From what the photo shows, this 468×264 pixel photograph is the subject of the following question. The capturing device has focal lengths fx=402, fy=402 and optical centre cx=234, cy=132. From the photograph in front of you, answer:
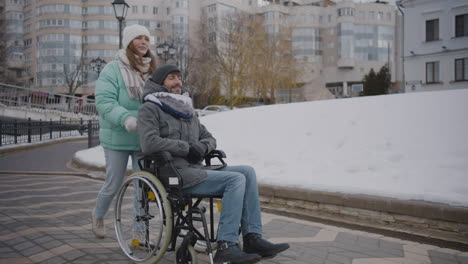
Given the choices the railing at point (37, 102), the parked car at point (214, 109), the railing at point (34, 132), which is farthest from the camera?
the parked car at point (214, 109)

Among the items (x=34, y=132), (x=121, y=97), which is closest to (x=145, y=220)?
(x=121, y=97)

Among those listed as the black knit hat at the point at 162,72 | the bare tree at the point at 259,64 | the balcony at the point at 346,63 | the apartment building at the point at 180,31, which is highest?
the apartment building at the point at 180,31

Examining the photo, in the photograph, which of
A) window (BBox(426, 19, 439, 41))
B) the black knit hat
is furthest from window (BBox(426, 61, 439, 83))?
the black knit hat

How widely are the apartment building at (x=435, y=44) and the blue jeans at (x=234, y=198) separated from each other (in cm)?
3378

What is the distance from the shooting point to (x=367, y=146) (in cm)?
671

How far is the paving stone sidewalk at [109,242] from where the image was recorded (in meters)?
3.73

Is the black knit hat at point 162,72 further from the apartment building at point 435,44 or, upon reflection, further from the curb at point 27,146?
the apartment building at point 435,44

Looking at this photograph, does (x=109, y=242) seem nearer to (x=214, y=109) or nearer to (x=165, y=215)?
(x=165, y=215)

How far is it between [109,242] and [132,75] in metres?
1.74

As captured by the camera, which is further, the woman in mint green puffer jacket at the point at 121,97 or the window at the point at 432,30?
the window at the point at 432,30

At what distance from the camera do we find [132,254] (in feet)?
11.8

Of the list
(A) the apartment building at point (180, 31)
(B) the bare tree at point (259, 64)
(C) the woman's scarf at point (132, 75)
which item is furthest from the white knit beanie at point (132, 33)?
(A) the apartment building at point (180, 31)

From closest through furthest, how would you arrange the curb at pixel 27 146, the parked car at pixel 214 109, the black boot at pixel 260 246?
the black boot at pixel 260 246 < the curb at pixel 27 146 < the parked car at pixel 214 109

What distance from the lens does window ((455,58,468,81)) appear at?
32.7 metres
